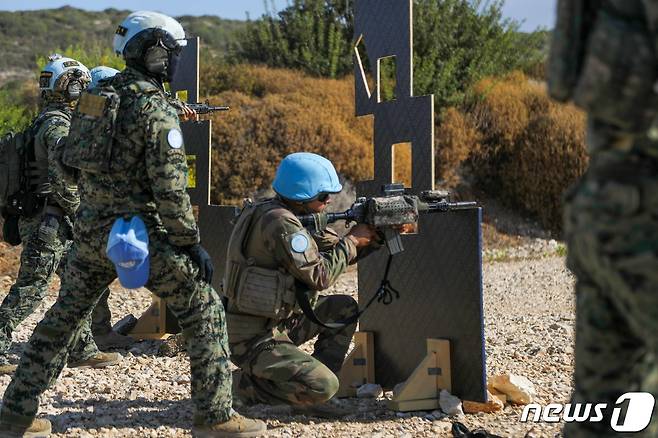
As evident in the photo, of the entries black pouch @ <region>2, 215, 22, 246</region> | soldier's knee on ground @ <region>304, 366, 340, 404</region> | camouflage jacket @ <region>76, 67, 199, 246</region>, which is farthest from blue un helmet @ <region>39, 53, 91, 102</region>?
soldier's knee on ground @ <region>304, 366, 340, 404</region>

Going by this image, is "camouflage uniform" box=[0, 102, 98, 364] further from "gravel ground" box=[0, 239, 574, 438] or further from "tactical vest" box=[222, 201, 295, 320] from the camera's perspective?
"tactical vest" box=[222, 201, 295, 320]

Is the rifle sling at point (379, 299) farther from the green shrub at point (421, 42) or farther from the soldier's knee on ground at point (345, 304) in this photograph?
the green shrub at point (421, 42)

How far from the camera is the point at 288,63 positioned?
17.5m

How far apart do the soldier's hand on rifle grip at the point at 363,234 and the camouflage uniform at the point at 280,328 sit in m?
0.06

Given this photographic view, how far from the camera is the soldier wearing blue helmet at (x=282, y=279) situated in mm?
4836

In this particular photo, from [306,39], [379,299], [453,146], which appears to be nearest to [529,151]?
[453,146]

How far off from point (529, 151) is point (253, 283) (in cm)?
1014

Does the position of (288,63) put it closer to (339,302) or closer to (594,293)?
(339,302)

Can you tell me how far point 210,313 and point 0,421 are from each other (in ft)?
3.43

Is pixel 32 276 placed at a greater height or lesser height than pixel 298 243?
lesser

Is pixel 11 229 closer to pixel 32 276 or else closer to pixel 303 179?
pixel 32 276

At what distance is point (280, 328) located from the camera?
5160 millimetres

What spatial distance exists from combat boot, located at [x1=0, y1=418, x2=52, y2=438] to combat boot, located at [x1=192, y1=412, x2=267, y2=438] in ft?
2.24

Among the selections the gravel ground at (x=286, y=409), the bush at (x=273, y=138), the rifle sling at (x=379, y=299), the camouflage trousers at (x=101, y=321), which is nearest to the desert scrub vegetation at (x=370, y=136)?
the bush at (x=273, y=138)
